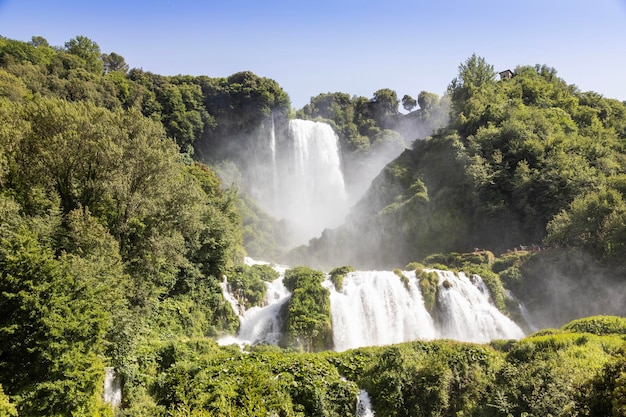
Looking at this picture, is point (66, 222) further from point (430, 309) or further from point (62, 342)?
point (430, 309)

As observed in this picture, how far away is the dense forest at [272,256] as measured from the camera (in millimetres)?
11141

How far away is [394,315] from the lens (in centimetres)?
2614

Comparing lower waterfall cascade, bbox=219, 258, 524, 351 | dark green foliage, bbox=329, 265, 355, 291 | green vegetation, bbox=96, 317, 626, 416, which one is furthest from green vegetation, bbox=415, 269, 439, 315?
green vegetation, bbox=96, 317, 626, 416

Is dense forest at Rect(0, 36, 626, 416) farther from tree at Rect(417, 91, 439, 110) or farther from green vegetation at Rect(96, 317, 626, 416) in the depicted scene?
tree at Rect(417, 91, 439, 110)

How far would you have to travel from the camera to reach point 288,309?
26.1 m

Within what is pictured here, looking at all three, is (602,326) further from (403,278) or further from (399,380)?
(403,278)

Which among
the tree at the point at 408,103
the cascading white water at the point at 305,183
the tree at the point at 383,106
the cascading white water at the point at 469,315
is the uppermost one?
the tree at the point at 408,103

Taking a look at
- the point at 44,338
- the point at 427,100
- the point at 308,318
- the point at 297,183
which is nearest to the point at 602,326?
the point at 308,318

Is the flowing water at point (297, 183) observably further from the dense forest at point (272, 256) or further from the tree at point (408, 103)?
the tree at point (408, 103)

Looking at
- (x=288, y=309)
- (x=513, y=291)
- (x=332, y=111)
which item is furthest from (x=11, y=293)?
(x=332, y=111)

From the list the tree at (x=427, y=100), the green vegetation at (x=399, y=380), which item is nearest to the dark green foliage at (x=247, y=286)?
the green vegetation at (x=399, y=380)

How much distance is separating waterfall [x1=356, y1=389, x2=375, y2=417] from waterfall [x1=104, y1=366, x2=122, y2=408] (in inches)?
358

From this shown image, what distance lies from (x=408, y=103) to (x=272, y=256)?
2436 inches

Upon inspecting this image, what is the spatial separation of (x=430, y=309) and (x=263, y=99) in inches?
1991
